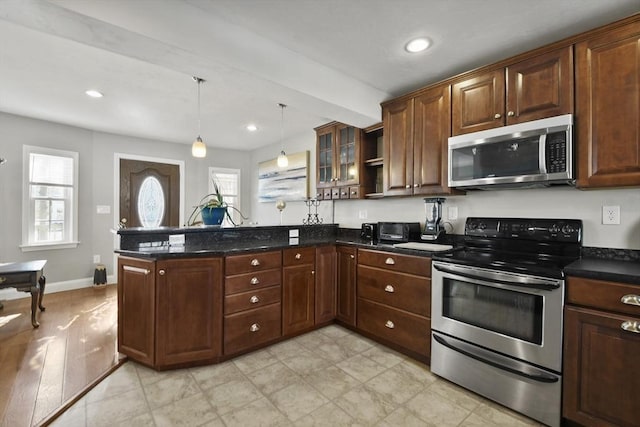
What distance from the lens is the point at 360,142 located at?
130 inches

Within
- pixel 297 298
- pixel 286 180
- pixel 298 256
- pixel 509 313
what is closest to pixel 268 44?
pixel 298 256

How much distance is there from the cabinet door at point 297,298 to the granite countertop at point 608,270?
6.44ft

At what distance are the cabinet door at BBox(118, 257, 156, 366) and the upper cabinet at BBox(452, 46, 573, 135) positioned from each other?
271 centimetres

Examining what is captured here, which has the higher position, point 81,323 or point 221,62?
point 221,62

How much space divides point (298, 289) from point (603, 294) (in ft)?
6.98

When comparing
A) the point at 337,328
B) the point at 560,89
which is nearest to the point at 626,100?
the point at 560,89

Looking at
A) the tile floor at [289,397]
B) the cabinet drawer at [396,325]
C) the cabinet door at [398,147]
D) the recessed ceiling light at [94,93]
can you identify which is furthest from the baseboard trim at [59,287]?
the cabinet door at [398,147]

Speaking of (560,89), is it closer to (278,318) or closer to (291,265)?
(291,265)

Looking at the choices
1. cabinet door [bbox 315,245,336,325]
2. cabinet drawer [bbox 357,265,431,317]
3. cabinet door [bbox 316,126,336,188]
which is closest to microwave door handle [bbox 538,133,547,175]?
cabinet drawer [bbox 357,265,431,317]

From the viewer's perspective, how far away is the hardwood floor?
179 cm

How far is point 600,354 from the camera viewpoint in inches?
58.9

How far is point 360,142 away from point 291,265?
1.61 m

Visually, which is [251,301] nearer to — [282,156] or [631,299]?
[282,156]

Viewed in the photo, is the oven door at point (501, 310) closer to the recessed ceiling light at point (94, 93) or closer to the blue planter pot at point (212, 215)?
the blue planter pot at point (212, 215)
